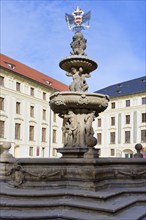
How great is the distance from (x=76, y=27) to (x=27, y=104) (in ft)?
94.9

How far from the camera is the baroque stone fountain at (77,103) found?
792 cm

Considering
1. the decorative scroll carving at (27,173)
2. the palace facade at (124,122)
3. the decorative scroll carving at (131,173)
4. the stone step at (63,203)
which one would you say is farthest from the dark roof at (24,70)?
the stone step at (63,203)

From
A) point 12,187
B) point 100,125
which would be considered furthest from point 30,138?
point 12,187

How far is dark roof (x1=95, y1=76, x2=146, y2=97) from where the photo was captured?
4469 cm

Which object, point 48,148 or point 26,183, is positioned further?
point 48,148

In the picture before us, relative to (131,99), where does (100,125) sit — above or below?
below

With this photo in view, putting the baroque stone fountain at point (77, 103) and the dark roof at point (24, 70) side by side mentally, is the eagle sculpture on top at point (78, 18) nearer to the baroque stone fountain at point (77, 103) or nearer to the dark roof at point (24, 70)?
the baroque stone fountain at point (77, 103)

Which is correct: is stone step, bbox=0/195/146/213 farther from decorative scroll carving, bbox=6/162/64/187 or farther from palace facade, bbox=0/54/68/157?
palace facade, bbox=0/54/68/157

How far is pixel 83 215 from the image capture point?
16.2 feet

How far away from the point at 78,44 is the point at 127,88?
38792mm

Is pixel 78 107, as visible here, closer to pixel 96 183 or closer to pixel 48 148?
pixel 96 183

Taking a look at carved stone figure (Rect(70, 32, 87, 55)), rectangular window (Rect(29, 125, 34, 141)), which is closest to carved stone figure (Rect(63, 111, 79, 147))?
carved stone figure (Rect(70, 32, 87, 55))

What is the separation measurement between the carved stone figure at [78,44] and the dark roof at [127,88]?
35533 millimetres

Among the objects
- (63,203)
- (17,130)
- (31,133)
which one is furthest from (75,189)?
(31,133)
